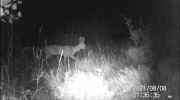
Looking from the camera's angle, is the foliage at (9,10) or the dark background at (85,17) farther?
the dark background at (85,17)

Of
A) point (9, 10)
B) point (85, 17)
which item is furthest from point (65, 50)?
point (9, 10)

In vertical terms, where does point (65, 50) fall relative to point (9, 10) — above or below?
below

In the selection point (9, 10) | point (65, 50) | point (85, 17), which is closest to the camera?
point (9, 10)

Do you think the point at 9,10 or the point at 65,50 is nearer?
the point at 9,10

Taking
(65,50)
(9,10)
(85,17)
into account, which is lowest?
(65,50)

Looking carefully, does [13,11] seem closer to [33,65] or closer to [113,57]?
[33,65]

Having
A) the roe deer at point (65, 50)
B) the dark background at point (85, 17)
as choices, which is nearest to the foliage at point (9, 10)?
the dark background at point (85, 17)

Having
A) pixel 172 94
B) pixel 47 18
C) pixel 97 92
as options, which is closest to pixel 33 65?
pixel 47 18

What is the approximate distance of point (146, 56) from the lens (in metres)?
5.44

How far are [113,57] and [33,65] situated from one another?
1616mm

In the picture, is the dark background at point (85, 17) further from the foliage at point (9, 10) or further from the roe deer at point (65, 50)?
the foliage at point (9, 10)

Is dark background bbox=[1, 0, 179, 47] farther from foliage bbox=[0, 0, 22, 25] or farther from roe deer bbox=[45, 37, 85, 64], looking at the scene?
foliage bbox=[0, 0, 22, 25]

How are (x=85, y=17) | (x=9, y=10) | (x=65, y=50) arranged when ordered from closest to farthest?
1. (x=9, y=10)
2. (x=85, y=17)
3. (x=65, y=50)

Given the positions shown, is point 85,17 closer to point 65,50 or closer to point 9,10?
point 65,50
